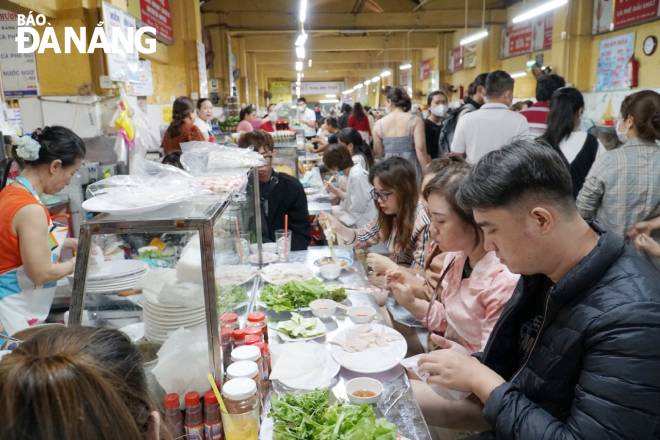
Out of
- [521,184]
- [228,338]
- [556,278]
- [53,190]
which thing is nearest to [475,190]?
[521,184]

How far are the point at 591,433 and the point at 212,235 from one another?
1.14 meters

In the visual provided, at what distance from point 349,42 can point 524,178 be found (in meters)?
19.0

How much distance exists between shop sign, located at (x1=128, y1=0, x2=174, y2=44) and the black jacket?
3.61 metres

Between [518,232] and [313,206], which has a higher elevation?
[518,232]

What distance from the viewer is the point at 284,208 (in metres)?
4.04

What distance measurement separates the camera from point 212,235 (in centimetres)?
141

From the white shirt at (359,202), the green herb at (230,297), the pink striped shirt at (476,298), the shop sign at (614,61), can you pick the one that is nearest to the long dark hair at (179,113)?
the white shirt at (359,202)

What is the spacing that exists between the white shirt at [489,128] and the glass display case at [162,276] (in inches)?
127

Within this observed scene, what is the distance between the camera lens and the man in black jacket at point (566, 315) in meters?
1.19

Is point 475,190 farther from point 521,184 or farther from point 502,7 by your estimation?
point 502,7

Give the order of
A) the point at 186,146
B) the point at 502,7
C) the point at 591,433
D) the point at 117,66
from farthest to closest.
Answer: the point at 502,7, the point at 117,66, the point at 186,146, the point at 591,433

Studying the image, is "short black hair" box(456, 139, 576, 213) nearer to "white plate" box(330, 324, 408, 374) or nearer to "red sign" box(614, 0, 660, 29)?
"white plate" box(330, 324, 408, 374)

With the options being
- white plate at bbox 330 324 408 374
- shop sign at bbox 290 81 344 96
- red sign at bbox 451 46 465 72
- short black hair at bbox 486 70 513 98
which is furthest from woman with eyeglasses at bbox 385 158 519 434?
shop sign at bbox 290 81 344 96

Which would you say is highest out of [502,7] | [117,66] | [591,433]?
[502,7]
